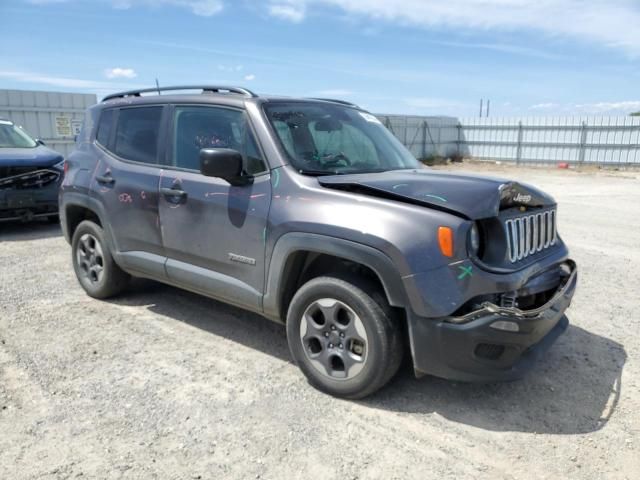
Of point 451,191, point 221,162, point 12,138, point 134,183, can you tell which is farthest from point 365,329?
point 12,138

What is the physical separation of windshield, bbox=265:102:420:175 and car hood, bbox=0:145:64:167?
236 inches

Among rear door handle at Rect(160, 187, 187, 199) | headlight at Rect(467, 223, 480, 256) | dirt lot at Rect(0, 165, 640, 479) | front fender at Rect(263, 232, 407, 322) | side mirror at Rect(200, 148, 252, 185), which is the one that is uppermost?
side mirror at Rect(200, 148, 252, 185)

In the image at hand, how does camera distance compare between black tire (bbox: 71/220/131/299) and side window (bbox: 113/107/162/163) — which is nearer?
side window (bbox: 113/107/162/163)

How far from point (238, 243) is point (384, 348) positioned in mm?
1314

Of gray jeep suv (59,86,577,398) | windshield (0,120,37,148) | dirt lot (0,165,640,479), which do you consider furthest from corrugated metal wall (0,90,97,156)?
dirt lot (0,165,640,479)

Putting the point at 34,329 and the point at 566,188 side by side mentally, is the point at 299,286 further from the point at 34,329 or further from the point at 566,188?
the point at 566,188

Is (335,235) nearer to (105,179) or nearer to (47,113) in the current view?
(105,179)

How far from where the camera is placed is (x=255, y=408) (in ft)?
10.7

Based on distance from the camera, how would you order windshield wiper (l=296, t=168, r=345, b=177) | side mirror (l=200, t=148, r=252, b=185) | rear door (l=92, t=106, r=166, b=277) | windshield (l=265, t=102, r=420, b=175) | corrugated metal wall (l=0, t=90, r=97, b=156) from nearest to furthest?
side mirror (l=200, t=148, r=252, b=185), windshield wiper (l=296, t=168, r=345, b=177), windshield (l=265, t=102, r=420, b=175), rear door (l=92, t=106, r=166, b=277), corrugated metal wall (l=0, t=90, r=97, b=156)

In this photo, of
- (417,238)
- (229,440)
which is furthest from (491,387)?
(229,440)

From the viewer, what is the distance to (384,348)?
122 inches

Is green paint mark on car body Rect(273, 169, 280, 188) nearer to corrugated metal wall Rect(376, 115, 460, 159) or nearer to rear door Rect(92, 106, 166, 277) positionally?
rear door Rect(92, 106, 166, 277)

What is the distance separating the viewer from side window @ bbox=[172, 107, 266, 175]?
149 inches

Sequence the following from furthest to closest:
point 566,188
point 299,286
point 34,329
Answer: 1. point 566,188
2. point 34,329
3. point 299,286
